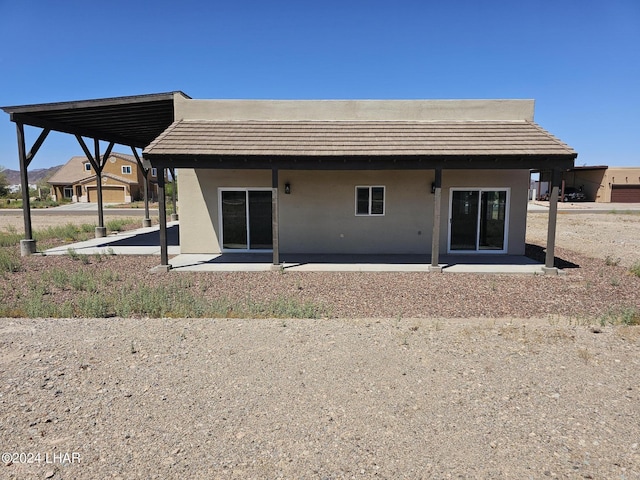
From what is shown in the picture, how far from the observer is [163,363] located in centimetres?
499

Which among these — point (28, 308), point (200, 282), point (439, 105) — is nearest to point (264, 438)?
point (28, 308)

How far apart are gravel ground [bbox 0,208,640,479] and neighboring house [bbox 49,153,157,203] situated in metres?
50.1

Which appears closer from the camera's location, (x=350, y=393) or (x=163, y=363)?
(x=350, y=393)

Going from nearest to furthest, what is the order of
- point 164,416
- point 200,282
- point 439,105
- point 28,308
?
point 164,416, point 28,308, point 200,282, point 439,105

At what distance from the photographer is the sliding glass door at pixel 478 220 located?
13.4 meters

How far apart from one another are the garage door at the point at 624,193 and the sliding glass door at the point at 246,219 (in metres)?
50.0

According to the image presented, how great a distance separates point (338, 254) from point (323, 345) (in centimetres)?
814

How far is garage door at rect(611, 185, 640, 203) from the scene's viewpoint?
158 feet

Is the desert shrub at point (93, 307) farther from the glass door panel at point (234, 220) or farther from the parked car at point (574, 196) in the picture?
the parked car at point (574, 196)

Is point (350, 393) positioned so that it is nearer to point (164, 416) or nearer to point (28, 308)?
point (164, 416)

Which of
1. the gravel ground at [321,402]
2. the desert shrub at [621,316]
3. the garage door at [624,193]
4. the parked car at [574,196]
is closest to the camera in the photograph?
the gravel ground at [321,402]

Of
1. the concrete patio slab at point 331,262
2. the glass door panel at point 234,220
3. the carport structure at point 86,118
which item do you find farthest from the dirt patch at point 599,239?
the carport structure at point 86,118

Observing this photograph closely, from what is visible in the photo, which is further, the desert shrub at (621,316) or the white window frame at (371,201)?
the white window frame at (371,201)

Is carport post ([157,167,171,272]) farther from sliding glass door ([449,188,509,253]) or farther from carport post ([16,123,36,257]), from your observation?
sliding glass door ([449,188,509,253])
